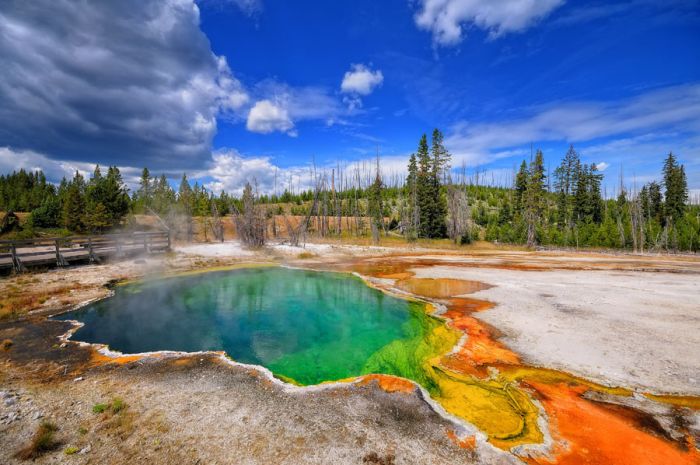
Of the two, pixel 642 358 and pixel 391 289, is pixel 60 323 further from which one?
pixel 642 358

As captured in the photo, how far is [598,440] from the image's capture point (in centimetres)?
506

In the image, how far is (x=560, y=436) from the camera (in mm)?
5180

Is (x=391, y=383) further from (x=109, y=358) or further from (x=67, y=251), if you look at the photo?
(x=67, y=251)

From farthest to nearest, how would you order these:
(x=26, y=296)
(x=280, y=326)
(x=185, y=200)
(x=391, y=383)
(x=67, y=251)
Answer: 1. (x=185, y=200)
2. (x=67, y=251)
3. (x=26, y=296)
4. (x=280, y=326)
5. (x=391, y=383)

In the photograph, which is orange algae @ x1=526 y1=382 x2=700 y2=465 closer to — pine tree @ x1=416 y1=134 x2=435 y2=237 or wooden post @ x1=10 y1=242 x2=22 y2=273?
wooden post @ x1=10 y1=242 x2=22 y2=273

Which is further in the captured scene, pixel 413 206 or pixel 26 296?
pixel 413 206

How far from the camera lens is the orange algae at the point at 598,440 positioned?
464 cm

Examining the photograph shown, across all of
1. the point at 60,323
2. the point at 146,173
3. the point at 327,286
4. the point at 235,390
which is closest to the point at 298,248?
the point at 327,286

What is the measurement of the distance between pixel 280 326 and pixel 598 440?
1001 centimetres

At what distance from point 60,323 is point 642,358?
18422 millimetres

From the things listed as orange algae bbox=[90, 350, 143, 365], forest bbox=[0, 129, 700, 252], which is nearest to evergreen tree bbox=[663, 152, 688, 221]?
forest bbox=[0, 129, 700, 252]

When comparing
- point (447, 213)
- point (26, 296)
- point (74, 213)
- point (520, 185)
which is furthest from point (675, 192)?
point (74, 213)

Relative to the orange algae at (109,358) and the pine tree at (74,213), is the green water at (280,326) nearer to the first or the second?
the orange algae at (109,358)

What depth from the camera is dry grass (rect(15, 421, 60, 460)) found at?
4.55 meters
